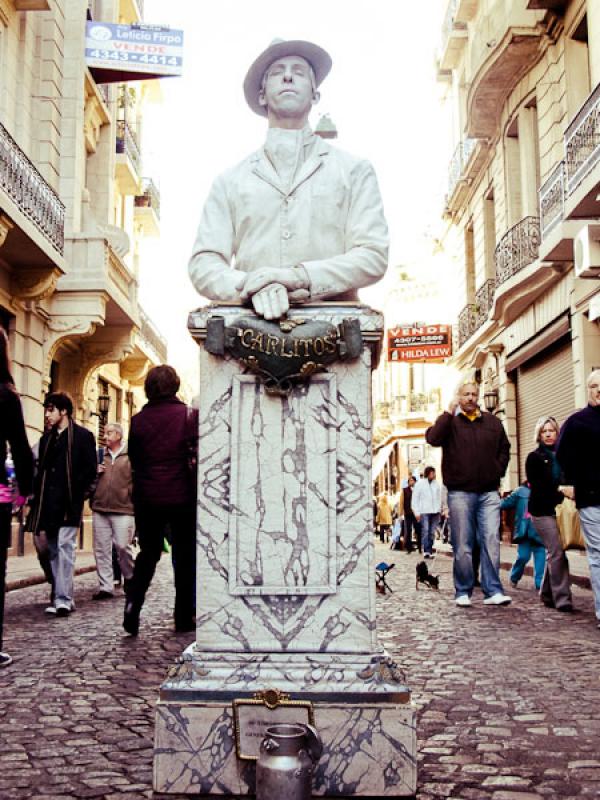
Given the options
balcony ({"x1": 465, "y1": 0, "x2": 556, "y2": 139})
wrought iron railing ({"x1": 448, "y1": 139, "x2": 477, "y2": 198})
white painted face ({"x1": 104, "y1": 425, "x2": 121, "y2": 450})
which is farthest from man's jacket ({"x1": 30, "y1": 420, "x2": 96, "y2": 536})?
wrought iron railing ({"x1": 448, "y1": 139, "x2": 477, "y2": 198})

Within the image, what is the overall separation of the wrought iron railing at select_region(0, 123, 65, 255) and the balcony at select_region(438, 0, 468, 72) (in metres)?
14.9

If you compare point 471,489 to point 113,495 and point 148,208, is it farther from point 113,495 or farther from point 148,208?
point 148,208

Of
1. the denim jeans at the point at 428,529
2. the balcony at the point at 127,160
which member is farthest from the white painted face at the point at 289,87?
the balcony at the point at 127,160

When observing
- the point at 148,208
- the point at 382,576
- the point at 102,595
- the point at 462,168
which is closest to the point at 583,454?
the point at 382,576

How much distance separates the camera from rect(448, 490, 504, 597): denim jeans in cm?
818

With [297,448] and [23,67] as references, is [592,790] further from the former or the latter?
[23,67]

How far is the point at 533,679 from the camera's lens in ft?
15.6

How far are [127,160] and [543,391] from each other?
39.5 ft

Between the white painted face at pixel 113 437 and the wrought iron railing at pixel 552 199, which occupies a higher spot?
the wrought iron railing at pixel 552 199

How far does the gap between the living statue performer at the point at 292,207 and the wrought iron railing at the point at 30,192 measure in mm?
10400

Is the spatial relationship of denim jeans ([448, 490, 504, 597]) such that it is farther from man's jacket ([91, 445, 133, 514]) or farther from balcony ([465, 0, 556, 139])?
balcony ([465, 0, 556, 139])

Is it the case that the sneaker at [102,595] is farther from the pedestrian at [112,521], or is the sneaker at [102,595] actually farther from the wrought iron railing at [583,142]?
the wrought iron railing at [583,142]

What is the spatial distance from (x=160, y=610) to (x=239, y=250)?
501 centimetres

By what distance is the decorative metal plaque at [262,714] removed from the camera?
9.45 ft
